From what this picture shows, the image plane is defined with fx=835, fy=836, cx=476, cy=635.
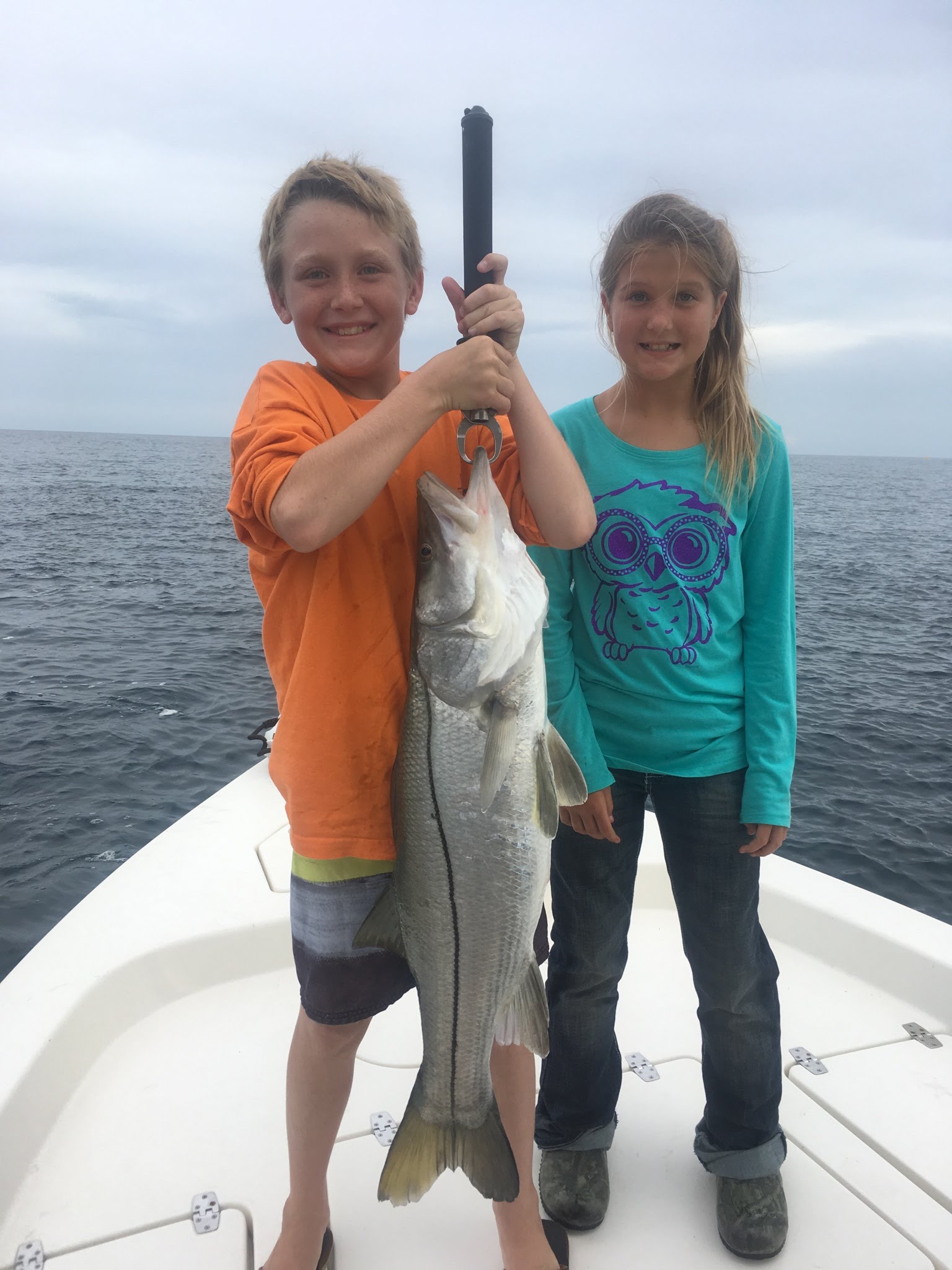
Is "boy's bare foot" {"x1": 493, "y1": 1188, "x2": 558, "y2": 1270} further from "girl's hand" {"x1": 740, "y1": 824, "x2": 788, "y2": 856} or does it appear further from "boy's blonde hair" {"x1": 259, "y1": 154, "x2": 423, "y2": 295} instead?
"boy's blonde hair" {"x1": 259, "y1": 154, "x2": 423, "y2": 295}

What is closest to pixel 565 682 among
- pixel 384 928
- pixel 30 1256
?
pixel 384 928

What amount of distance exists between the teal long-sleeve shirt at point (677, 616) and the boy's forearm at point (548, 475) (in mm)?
325

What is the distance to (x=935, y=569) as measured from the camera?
27656 mm

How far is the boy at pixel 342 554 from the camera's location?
185cm

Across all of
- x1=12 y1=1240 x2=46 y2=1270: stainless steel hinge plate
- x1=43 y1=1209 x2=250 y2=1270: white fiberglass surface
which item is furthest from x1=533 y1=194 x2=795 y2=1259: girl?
x1=12 y1=1240 x2=46 y2=1270: stainless steel hinge plate

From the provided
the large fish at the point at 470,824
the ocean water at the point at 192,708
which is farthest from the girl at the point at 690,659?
the ocean water at the point at 192,708

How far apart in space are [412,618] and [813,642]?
1755 cm

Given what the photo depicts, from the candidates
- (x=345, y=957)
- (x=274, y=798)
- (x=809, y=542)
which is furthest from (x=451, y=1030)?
(x=809, y=542)

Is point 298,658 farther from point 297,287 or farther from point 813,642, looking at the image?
point 813,642

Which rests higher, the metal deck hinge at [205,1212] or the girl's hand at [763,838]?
the girl's hand at [763,838]

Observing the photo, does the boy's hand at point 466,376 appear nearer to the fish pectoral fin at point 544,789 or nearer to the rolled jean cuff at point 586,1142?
the fish pectoral fin at point 544,789

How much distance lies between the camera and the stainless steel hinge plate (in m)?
2.27

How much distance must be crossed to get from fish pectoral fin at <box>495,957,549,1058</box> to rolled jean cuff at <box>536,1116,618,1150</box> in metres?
0.74

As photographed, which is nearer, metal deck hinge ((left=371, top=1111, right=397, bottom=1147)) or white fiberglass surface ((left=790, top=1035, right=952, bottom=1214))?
white fiberglass surface ((left=790, top=1035, right=952, bottom=1214))
